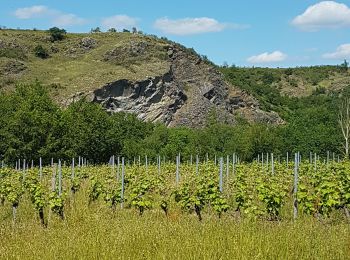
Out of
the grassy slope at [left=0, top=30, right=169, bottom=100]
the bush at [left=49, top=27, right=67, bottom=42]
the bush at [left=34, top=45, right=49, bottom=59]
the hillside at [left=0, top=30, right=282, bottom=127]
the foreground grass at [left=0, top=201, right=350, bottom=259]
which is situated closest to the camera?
the foreground grass at [left=0, top=201, right=350, bottom=259]

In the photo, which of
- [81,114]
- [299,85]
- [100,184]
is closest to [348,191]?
[100,184]

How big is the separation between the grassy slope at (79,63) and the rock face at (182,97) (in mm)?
1843

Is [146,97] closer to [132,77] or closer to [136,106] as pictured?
[136,106]

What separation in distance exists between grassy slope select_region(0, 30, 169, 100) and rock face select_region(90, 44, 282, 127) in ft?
6.05

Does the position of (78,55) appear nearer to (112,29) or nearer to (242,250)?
(112,29)

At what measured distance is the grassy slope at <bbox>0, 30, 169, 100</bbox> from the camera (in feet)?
245

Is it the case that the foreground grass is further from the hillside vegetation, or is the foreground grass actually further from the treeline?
the hillside vegetation

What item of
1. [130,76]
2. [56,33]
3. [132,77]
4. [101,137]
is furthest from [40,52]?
[101,137]

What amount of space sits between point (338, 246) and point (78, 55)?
89.0 m

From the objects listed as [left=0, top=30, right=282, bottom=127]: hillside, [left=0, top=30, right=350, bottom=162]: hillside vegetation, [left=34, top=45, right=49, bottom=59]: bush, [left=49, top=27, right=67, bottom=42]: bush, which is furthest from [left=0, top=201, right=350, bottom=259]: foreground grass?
[left=49, top=27, right=67, bottom=42]: bush

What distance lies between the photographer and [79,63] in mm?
84000

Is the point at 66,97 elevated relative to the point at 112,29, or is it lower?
lower

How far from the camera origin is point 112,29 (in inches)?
4653

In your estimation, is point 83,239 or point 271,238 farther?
point 83,239
